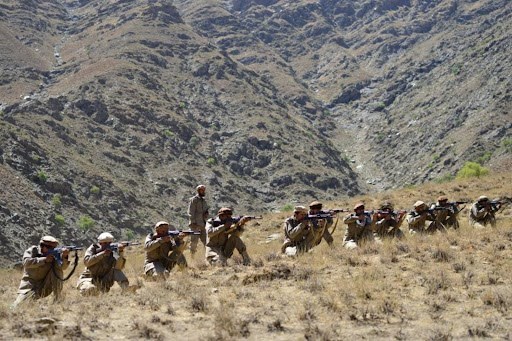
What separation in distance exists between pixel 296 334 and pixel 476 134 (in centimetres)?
7565

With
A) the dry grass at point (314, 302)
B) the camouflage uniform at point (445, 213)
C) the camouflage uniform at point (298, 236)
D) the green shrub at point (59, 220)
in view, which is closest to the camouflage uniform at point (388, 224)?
the camouflage uniform at point (445, 213)

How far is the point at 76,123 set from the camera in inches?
2677

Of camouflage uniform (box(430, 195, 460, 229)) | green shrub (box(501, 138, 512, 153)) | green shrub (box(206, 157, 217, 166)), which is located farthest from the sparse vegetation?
camouflage uniform (box(430, 195, 460, 229))

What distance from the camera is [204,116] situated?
3556 inches

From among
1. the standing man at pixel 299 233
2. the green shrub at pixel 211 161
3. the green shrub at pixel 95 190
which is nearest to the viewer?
the standing man at pixel 299 233

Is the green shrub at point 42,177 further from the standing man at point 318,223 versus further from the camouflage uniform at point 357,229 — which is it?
the standing man at point 318,223

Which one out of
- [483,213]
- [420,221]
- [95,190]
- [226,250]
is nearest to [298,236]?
[226,250]

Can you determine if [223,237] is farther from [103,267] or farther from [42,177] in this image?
[42,177]

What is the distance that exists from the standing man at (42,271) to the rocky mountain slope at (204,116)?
104 ft

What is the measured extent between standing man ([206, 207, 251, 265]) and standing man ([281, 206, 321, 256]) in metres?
1.18

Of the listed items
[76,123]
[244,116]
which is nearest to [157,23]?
[244,116]

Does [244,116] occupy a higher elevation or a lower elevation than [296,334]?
higher

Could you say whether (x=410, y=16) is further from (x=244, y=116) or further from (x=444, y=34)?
(x=244, y=116)

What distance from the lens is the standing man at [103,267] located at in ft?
31.2
